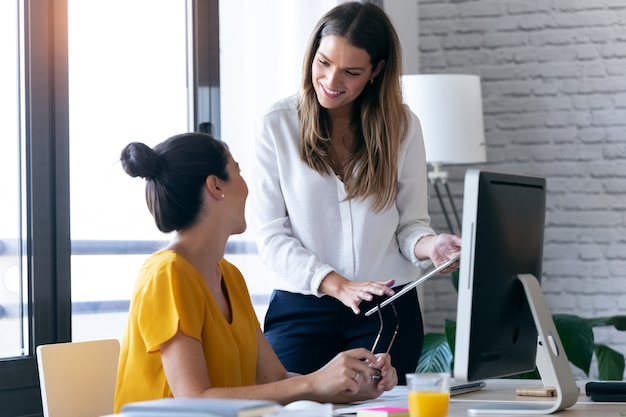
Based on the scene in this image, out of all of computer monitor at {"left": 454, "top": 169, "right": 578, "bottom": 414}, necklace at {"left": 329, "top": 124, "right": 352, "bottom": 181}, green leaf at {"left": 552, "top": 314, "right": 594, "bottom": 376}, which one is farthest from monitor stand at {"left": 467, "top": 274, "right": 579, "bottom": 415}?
green leaf at {"left": 552, "top": 314, "right": 594, "bottom": 376}

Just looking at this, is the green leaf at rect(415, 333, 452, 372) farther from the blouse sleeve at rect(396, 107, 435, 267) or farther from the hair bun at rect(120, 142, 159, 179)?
the hair bun at rect(120, 142, 159, 179)

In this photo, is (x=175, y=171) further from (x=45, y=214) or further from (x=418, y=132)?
(x=45, y=214)

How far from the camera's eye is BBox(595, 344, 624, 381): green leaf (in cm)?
361

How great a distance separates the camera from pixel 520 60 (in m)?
4.25

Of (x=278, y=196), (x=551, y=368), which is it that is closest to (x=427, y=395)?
(x=551, y=368)

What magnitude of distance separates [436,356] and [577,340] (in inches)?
20.9

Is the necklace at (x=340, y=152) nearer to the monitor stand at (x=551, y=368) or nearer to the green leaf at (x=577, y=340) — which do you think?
the monitor stand at (x=551, y=368)

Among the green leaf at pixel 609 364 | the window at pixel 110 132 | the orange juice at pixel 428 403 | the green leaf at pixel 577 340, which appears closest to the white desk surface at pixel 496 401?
the orange juice at pixel 428 403

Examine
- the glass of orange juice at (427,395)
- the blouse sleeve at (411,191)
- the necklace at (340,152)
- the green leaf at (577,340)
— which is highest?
the necklace at (340,152)

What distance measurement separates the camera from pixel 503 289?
166 cm

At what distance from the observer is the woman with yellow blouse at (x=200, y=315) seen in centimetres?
165

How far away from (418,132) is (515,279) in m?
0.82

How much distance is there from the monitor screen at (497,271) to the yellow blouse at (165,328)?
0.47 meters

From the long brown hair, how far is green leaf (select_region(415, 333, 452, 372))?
4.77 feet
